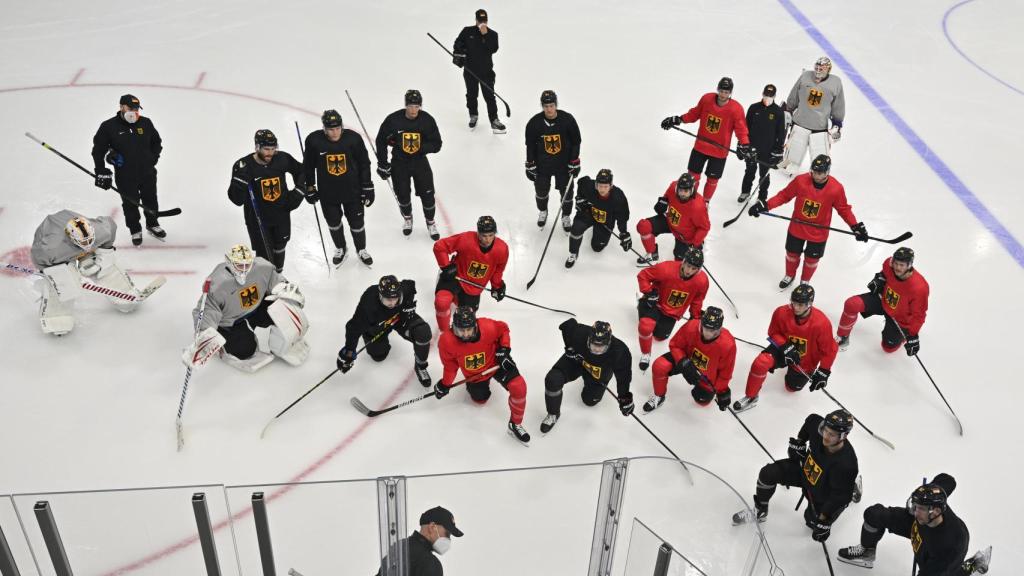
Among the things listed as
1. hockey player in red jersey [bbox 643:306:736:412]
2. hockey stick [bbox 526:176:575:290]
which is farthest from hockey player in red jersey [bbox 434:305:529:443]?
hockey stick [bbox 526:176:575:290]

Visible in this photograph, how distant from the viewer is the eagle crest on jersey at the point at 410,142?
240 inches

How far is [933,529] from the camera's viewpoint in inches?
150

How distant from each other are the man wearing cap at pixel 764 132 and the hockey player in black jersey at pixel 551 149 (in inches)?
58.8

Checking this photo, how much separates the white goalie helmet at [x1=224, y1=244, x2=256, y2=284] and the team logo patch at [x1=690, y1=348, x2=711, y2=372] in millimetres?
2609

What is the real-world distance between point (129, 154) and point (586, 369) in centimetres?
350

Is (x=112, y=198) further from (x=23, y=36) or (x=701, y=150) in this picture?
(x=701, y=150)

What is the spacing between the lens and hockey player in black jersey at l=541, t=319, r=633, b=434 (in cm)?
473

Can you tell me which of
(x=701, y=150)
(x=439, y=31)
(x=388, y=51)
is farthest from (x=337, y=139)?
(x=439, y=31)

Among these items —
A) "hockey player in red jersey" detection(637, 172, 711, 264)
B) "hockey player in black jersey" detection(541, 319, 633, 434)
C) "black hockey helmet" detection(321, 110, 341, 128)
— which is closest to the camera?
"hockey player in black jersey" detection(541, 319, 633, 434)

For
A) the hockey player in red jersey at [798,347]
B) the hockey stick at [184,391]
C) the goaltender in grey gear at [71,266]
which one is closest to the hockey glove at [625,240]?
the hockey player in red jersey at [798,347]

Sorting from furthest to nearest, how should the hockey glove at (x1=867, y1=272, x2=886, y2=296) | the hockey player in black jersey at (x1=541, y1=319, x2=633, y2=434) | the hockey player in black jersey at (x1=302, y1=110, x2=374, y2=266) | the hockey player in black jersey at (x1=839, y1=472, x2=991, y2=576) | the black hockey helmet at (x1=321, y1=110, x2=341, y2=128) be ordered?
the hockey player in black jersey at (x1=302, y1=110, x2=374, y2=266)
the black hockey helmet at (x1=321, y1=110, x2=341, y2=128)
the hockey glove at (x1=867, y1=272, x2=886, y2=296)
the hockey player in black jersey at (x1=541, y1=319, x2=633, y2=434)
the hockey player in black jersey at (x1=839, y1=472, x2=991, y2=576)

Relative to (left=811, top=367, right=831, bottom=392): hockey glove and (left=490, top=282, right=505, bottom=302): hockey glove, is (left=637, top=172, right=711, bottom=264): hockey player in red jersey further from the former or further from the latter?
(left=811, top=367, right=831, bottom=392): hockey glove

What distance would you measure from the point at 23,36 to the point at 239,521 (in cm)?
818

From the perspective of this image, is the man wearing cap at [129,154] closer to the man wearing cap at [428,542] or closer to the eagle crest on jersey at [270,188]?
the eagle crest on jersey at [270,188]
